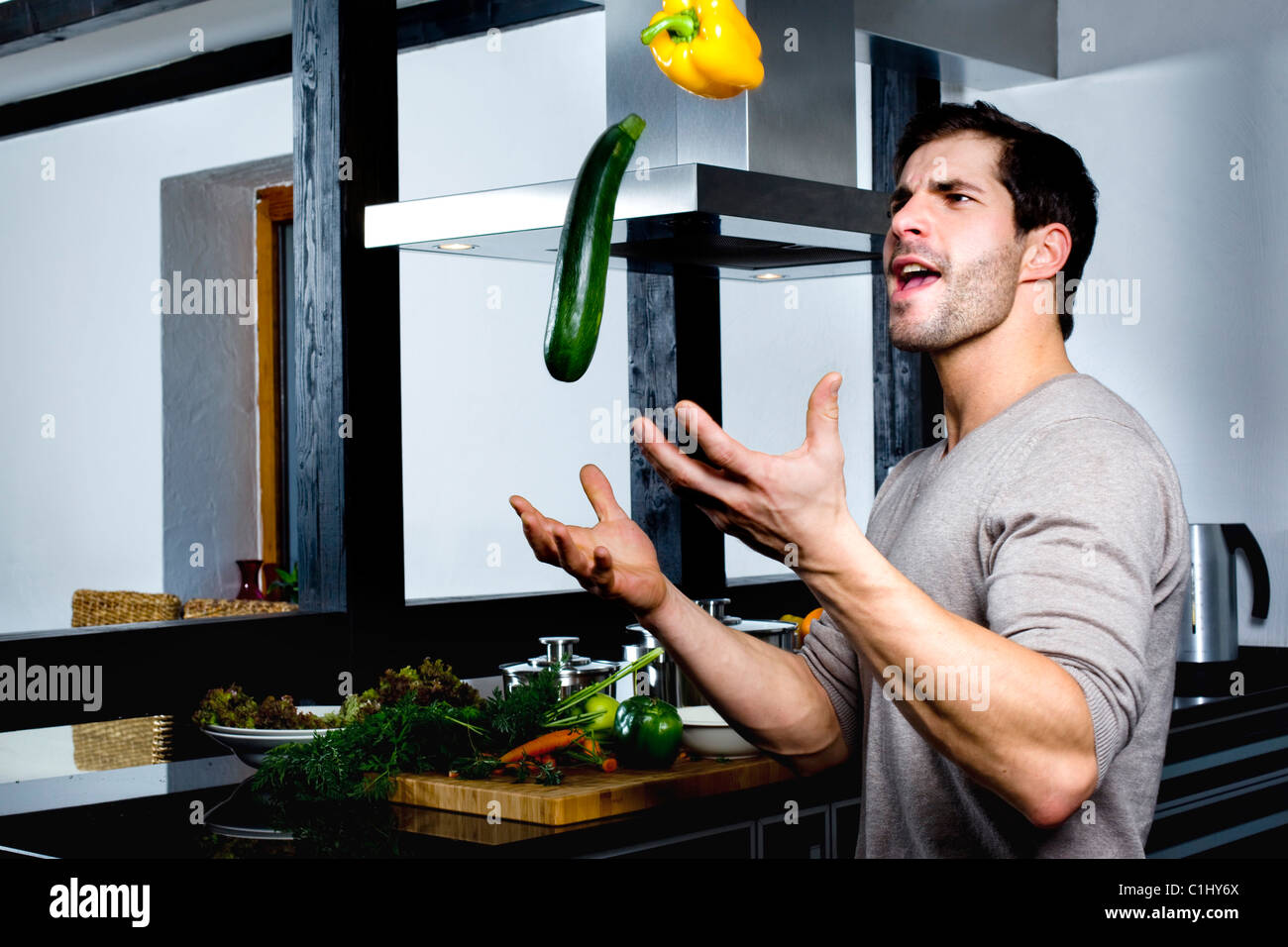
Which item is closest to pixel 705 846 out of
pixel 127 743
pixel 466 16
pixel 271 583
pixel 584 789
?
pixel 584 789

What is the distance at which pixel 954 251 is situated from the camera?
5.28 ft

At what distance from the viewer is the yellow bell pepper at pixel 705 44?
6.97 ft

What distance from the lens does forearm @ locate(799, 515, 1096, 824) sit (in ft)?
3.94

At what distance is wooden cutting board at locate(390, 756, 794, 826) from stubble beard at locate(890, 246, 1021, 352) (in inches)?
29.5

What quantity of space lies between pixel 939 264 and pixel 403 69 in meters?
3.37

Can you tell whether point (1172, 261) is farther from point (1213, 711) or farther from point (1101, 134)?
point (1213, 711)

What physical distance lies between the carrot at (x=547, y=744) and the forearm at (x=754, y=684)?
0.50 m

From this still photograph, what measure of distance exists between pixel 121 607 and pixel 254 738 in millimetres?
2834

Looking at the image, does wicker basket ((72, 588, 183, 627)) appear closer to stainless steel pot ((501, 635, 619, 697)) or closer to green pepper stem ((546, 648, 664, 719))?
stainless steel pot ((501, 635, 619, 697))

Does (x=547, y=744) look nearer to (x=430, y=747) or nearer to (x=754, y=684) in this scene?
(x=430, y=747)

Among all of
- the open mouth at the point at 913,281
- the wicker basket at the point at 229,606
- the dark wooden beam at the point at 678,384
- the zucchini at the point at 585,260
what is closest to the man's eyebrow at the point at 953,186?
the open mouth at the point at 913,281

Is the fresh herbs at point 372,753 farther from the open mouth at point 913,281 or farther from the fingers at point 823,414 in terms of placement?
the fingers at point 823,414

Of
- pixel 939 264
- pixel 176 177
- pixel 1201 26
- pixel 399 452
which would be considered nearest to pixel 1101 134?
pixel 1201 26

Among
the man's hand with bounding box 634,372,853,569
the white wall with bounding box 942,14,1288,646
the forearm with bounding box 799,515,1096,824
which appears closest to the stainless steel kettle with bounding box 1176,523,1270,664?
the white wall with bounding box 942,14,1288,646
